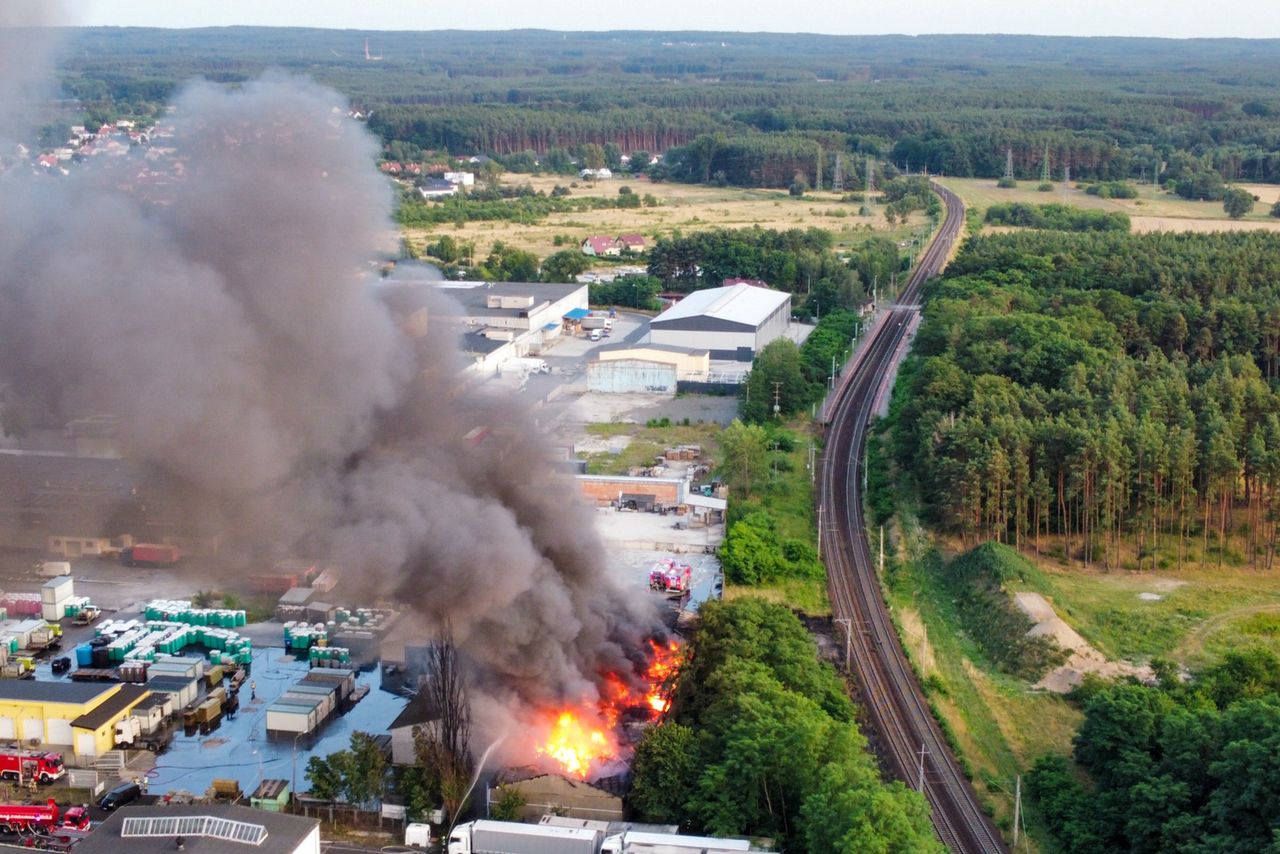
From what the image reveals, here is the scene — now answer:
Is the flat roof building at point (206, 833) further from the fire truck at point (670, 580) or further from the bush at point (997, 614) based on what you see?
the bush at point (997, 614)

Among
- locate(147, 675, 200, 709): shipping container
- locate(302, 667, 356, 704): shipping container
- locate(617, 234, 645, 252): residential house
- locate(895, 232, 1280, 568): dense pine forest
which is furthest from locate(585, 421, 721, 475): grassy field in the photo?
locate(617, 234, 645, 252): residential house

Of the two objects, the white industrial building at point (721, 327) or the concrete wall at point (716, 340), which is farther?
the white industrial building at point (721, 327)

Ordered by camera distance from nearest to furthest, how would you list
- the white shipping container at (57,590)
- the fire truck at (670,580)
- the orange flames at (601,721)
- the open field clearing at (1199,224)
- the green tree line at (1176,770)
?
1. the green tree line at (1176,770)
2. the orange flames at (601,721)
3. the white shipping container at (57,590)
4. the fire truck at (670,580)
5. the open field clearing at (1199,224)

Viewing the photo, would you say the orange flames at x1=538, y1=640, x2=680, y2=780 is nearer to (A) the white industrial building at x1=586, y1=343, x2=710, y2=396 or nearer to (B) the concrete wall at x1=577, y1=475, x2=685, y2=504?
(B) the concrete wall at x1=577, y1=475, x2=685, y2=504

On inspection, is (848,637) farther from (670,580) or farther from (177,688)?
(177,688)

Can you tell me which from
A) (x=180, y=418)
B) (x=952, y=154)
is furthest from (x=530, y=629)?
(x=952, y=154)

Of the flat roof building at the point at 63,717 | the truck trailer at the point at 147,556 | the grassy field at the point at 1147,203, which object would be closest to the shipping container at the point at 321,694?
the flat roof building at the point at 63,717
